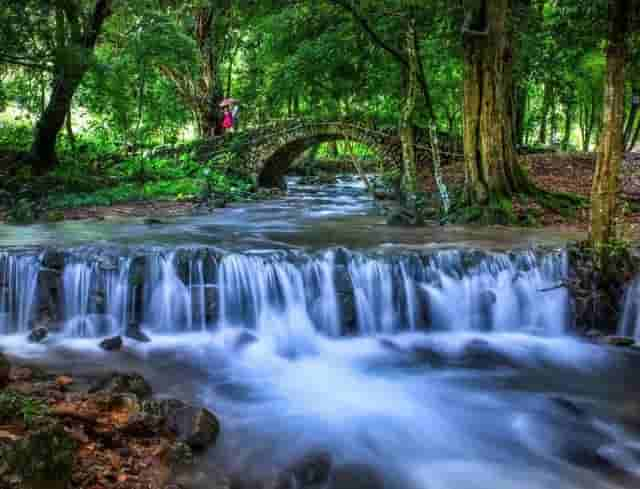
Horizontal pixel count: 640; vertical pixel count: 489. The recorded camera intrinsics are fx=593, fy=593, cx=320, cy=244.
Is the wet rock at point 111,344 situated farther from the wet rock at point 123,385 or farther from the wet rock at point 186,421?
the wet rock at point 186,421

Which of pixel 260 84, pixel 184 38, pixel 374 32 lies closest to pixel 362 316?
pixel 374 32

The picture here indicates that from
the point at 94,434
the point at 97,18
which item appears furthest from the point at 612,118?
the point at 97,18

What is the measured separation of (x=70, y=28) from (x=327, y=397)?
13471mm

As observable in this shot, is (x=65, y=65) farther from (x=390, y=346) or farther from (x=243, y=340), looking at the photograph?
(x=390, y=346)

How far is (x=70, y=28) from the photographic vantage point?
15.5 meters

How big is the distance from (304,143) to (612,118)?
1670 centimetres

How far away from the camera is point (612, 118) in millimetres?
6773

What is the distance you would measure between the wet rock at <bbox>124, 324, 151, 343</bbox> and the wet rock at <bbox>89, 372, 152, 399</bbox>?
1.89 meters

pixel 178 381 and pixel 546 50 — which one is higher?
pixel 546 50

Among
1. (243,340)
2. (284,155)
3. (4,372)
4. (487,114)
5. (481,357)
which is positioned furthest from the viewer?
(284,155)

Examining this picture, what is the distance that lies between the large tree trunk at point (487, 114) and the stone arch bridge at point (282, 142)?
864 centimetres

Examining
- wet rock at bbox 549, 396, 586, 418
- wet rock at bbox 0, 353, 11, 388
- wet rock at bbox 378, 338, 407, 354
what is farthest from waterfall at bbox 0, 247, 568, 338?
wet rock at bbox 0, 353, 11, 388

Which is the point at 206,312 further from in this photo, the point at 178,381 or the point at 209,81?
the point at 209,81

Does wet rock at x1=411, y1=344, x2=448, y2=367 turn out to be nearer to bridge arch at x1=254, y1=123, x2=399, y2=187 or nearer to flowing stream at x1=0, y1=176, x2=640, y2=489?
flowing stream at x1=0, y1=176, x2=640, y2=489
